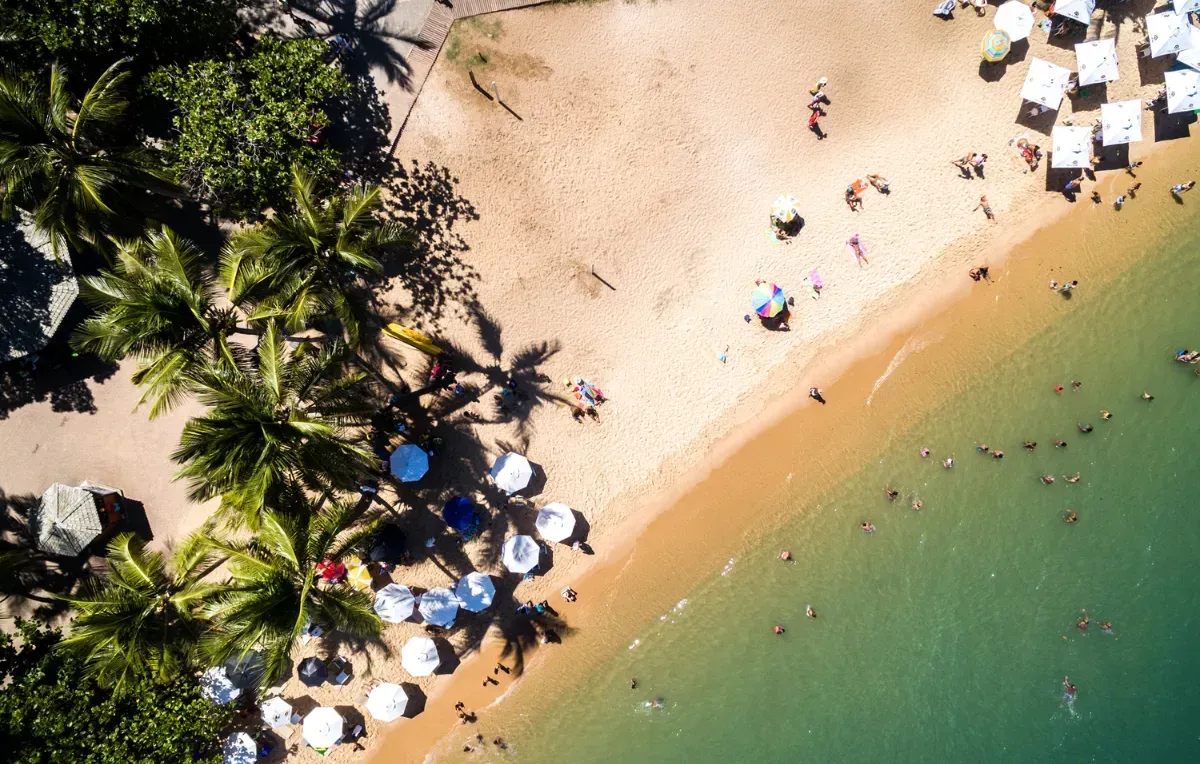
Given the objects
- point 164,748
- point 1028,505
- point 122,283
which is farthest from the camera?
point 1028,505

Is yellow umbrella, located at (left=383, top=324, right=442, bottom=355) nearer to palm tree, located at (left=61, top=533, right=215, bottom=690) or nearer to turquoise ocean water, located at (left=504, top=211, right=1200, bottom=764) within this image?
palm tree, located at (left=61, top=533, right=215, bottom=690)

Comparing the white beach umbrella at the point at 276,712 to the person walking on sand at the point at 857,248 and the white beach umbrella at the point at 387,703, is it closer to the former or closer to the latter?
the white beach umbrella at the point at 387,703

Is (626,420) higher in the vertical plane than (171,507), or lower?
lower

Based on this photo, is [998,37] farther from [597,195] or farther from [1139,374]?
[597,195]

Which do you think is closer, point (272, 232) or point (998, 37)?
point (272, 232)

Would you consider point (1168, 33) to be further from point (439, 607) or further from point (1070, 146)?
point (439, 607)

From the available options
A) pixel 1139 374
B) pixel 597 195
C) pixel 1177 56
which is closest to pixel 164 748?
pixel 597 195

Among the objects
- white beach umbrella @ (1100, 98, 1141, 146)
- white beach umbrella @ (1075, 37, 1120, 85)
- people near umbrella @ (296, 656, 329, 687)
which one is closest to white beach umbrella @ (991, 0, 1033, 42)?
white beach umbrella @ (1075, 37, 1120, 85)

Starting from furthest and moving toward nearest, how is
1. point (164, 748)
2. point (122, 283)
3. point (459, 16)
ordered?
point (459, 16), point (164, 748), point (122, 283)

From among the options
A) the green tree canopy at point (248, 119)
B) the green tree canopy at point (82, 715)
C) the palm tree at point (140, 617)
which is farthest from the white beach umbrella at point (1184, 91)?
the green tree canopy at point (82, 715)
